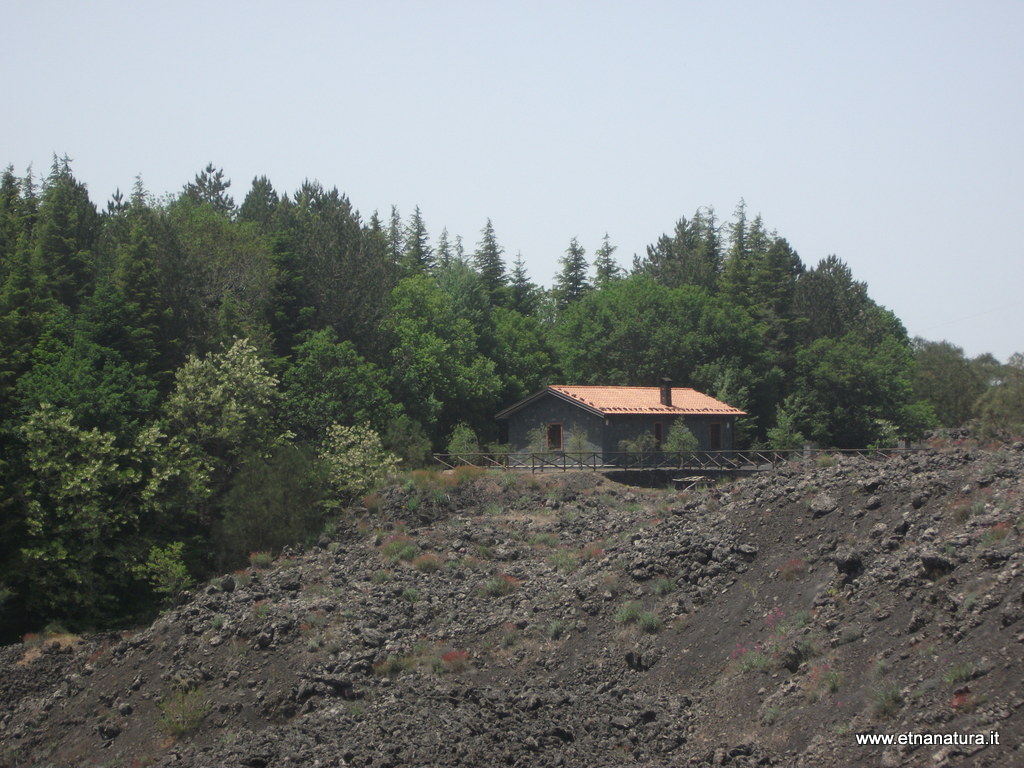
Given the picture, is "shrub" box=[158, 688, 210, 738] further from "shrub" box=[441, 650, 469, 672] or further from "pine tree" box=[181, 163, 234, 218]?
"pine tree" box=[181, 163, 234, 218]

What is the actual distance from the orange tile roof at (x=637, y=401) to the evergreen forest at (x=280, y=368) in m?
5.57

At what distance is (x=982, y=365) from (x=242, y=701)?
86.5 metres

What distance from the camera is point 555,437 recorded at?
173 ft

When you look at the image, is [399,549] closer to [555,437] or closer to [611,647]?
[611,647]

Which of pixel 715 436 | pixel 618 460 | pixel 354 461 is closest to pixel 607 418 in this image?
pixel 618 460

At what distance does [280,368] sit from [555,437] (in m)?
14.1

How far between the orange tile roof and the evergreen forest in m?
5.57

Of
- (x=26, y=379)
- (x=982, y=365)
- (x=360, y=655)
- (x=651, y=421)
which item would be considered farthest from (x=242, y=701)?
(x=982, y=365)

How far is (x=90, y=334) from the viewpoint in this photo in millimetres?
43094

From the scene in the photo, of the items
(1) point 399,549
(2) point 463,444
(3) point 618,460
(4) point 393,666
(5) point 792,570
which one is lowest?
(4) point 393,666

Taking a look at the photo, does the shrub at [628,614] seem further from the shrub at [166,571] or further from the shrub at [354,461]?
the shrub at [354,461]

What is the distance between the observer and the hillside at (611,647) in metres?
18.7

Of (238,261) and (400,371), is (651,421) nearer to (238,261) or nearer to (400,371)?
(400,371)

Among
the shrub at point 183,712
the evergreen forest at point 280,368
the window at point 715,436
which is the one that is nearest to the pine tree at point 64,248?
the evergreen forest at point 280,368
